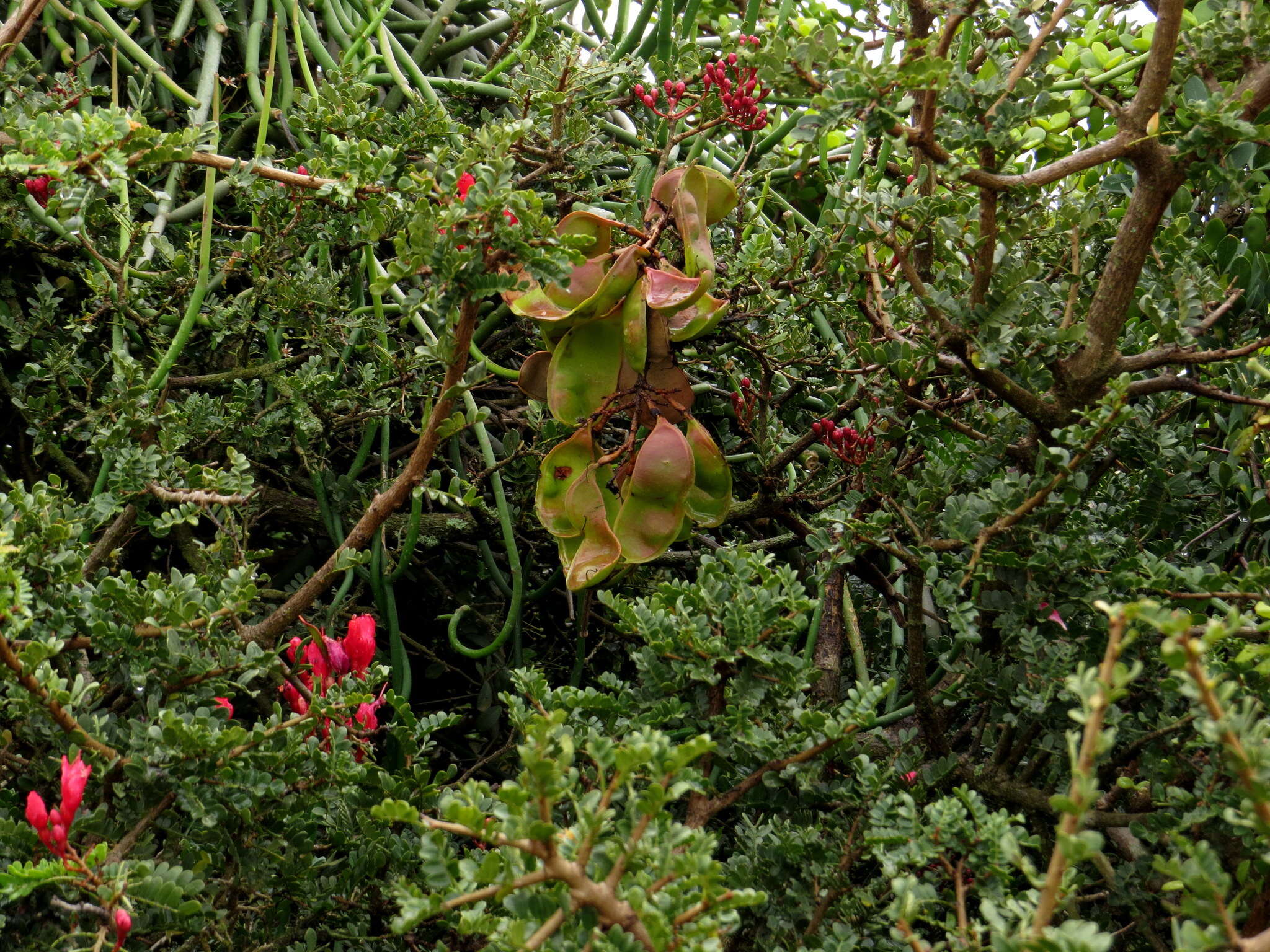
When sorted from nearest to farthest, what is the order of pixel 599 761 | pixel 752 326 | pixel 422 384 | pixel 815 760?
1. pixel 599 761
2. pixel 815 760
3. pixel 422 384
4. pixel 752 326

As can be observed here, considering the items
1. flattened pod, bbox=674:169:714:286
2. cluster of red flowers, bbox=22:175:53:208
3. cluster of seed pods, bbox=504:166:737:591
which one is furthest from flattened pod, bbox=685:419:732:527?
cluster of red flowers, bbox=22:175:53:208

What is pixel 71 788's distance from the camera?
0.60 m

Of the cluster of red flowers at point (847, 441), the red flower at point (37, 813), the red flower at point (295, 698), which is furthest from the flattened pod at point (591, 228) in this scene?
the red flower at point (37, 813)

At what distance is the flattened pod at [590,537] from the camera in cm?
81

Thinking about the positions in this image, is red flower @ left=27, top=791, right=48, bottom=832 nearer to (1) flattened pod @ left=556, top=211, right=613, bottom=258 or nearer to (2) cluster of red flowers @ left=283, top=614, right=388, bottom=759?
(2) cluster of red flowers @ left=283, top=614, right=388, bottom=759

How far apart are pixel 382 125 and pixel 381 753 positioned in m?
0.62

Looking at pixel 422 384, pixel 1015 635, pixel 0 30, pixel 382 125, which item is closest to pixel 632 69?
pixel 382 125

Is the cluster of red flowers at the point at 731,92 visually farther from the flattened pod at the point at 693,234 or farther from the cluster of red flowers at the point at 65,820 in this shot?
the cluster of red flowers at the point at 65,820

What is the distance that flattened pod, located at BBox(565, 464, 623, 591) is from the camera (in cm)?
81

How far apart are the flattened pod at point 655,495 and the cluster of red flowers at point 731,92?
0.41 m

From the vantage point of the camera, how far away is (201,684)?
0.71m

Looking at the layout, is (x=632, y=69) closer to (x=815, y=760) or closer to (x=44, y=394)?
(x=44, y=394)

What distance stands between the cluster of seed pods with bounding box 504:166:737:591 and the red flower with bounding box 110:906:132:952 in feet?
1.21

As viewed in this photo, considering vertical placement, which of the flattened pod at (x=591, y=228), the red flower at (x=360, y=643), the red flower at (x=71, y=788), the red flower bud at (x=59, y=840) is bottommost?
the red flower bud at (x=59, y=840)
